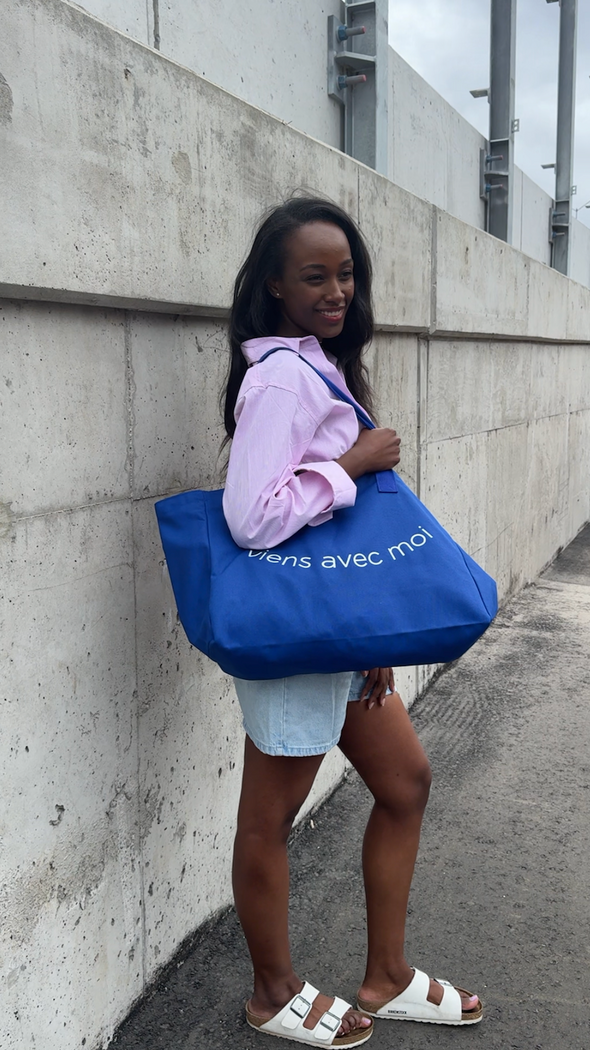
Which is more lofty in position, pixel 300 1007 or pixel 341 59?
pixel 341 59

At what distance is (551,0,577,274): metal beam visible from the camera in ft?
32.0

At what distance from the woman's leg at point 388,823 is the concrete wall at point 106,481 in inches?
21.0

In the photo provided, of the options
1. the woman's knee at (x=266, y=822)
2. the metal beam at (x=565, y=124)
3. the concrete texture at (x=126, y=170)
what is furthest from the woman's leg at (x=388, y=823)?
the metal beam at (x=565, y=124)

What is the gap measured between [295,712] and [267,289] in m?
0.92

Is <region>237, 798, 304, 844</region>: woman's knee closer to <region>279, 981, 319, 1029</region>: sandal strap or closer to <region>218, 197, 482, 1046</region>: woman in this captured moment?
<region>218, 197, 482, 1046</region>: woman

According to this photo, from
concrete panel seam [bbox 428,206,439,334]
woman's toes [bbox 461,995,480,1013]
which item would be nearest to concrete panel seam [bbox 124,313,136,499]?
woman's toes [bbox 461,995,480,1013]

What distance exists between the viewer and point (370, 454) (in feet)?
6.03

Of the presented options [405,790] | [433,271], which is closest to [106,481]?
[405,790]

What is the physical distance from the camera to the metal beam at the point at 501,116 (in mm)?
7410

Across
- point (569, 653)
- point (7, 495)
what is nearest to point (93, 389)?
point (7, 495)

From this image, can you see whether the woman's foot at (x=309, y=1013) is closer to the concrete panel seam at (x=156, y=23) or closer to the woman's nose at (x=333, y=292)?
the woman's nose at (x=333, y=292)

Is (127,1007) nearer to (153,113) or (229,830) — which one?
Result: (229,830)

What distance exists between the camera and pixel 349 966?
7.90 ft

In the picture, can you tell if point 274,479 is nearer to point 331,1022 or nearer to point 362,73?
point 331,1022
